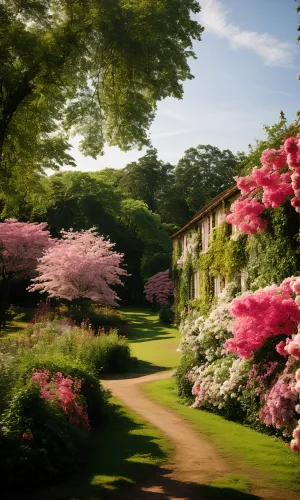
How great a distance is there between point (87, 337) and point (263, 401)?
10566 millimetres

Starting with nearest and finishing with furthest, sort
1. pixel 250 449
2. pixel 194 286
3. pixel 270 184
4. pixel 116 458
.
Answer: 1. pixel 116 458
2. pixel 250 449
3. pixel 270 184
4. pixel 194 286

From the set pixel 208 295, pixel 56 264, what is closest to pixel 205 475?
pixel 208 295

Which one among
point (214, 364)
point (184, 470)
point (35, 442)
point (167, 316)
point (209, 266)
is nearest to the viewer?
point (35, 442)

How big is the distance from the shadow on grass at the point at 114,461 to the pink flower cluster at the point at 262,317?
10.2 ft

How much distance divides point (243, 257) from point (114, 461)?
11510 millimetres

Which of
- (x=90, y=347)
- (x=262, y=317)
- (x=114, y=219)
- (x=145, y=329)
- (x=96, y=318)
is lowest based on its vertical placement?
(x=145, y=329)

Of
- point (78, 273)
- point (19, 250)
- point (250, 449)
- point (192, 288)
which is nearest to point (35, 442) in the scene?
point (250, 449)

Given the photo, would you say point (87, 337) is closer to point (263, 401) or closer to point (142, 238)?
point (263, 401)

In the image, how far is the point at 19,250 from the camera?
38906 mm

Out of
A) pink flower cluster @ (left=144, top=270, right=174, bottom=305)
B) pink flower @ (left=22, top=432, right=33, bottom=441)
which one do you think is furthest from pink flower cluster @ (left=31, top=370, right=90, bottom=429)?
pink flower cluster @ (left=144, top=270, right=174, bottom=305)

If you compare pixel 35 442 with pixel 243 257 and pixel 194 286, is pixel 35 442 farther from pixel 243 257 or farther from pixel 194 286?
pixel 194 286

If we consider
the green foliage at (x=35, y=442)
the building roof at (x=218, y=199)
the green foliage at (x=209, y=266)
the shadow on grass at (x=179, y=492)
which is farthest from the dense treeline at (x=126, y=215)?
the shadow on grass at (x=179, y=492)

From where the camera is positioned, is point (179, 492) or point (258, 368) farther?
point (258, 368)

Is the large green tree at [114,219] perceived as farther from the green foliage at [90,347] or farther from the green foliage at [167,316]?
the green foliage at [90,347]
